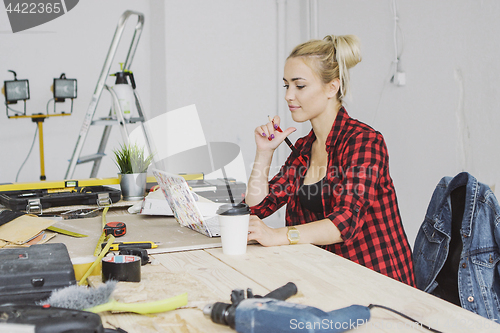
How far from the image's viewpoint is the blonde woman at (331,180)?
1.14 meters

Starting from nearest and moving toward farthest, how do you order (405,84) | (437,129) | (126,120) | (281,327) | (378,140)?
(281,327) < (378,140) < (437,129) < (405,84) < (126,120)

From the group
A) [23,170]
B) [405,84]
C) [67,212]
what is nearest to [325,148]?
[67,212]

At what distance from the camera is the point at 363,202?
116 centimetres

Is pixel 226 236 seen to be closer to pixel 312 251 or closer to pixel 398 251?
pixel 312 251

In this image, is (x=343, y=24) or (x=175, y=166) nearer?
(x=343, y=24)

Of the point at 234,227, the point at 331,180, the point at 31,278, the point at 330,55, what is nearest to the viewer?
the point at 31,278

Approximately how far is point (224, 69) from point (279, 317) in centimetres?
327

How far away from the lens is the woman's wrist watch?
104cm

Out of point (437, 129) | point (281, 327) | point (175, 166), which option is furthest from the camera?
point (175, 166)

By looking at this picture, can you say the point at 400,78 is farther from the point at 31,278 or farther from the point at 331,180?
the point at 31,278

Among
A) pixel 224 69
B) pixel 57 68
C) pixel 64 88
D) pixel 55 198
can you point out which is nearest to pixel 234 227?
pixel 55 198

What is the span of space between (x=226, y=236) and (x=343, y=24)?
2511mm

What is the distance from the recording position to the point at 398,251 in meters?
1.26

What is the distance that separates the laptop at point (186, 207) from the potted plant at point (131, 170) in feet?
1.70
